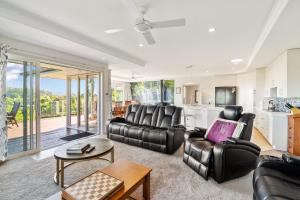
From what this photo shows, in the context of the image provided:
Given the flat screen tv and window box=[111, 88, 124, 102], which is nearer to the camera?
the flat screen tv

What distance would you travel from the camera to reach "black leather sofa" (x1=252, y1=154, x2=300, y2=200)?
120 cm

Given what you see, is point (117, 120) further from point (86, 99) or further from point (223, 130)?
point (223, 130)

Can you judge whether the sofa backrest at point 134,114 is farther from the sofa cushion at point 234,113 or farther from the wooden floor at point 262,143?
the wooden floor at point 262,143

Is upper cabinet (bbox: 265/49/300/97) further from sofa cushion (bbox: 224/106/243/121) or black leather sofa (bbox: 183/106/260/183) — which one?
black leather sofa (bbox: 183/106/260/183)

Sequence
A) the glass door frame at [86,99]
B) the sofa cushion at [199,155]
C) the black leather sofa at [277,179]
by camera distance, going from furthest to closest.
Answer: the glass door frame at [86,99] < the sofa cushion at [199,155] < the black leather sofa at [277,179]

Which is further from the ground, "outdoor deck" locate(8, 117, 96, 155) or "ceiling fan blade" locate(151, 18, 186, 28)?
"ceiling fan blade" locate(151, 18, 186, 28)

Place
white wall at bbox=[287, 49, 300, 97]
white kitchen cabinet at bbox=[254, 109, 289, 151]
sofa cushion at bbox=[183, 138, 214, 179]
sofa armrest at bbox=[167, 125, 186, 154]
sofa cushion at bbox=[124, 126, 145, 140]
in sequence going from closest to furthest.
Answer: sofa cushion at bbox=[183, 138, 214, 179], sofa armrest at bbox=[167, 125, 186, 154], white kitchen cabinet at bbox=[254, 109, 289, 151], sofa cushion at bbox=[124, 126, 145, 140], white wall at bbox=[287, 49, 300, 97]

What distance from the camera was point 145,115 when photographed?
430cm

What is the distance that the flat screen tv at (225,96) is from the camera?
7723 mm

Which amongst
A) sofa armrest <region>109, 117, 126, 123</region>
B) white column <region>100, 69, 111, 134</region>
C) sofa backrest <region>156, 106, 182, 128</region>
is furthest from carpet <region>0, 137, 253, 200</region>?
white column <region>100, 69, 111, 134</region>

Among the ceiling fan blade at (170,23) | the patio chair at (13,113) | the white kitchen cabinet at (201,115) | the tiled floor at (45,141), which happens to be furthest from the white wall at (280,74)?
the patio chair at (13,113)

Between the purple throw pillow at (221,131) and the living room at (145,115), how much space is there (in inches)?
0.7

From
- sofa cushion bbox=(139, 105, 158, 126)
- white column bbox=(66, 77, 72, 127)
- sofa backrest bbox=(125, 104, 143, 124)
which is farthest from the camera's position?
white column bbox=(66, 77, 72, 127)

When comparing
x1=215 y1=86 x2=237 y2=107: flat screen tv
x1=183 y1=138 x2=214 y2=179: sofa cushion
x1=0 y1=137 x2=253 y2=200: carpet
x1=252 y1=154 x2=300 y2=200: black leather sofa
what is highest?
x1=215 y1=86 x2=237 y2=107: flat screen tv
